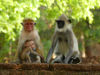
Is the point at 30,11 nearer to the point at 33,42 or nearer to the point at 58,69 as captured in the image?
the point at 33,42

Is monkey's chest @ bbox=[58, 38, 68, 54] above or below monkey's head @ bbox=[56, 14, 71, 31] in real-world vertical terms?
below

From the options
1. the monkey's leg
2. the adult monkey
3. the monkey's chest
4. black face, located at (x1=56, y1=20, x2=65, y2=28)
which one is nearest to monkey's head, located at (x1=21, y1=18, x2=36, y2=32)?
the adult monkey

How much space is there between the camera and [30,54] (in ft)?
20.8

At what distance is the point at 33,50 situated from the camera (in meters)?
6.31

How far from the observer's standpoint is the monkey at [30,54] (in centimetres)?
618

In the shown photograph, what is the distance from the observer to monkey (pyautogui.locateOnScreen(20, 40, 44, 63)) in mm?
6180

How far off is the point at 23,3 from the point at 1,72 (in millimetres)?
6902

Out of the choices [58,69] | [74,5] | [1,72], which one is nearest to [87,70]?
[58,69]

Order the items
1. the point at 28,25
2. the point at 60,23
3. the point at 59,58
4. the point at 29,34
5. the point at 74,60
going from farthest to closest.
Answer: the point at 60,23 → the point at 29,34 → the point at 28,25 → the point at 59,58 → the point at 74,60

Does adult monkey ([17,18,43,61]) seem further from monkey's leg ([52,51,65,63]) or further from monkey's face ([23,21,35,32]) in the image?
monkey's leg ([52,51,65,63])

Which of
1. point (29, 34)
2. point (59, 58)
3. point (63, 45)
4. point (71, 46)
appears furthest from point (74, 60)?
point (29, 34)

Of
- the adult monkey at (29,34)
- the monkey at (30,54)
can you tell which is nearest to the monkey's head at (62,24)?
the adult monkey at (29,34)

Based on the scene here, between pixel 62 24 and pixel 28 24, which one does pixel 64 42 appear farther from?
pixel 28 24

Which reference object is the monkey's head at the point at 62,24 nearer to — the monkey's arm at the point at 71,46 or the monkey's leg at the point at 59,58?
the monkey's arm at the point at 71,46
